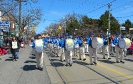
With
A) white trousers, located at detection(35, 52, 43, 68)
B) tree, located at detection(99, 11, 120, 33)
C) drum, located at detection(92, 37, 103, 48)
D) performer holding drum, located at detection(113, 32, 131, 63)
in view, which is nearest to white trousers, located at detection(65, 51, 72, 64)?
drum, located at detection(92, 37, 103, 48)

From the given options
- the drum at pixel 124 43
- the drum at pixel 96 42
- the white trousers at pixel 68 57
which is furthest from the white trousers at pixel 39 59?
the drum at pixel 124 43

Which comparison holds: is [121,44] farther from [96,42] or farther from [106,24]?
[106,24]

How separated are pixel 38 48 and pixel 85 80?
12.1 feet

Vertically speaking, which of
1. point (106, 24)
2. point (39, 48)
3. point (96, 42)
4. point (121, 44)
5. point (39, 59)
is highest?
point (106, 24)

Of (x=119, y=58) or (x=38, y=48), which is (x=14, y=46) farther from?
(x=119, y=58)

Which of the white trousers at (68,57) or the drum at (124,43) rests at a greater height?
the drum at (124,43)

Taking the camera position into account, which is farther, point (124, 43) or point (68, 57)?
point (124, 43)

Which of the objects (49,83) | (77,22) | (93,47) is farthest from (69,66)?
(77,22)

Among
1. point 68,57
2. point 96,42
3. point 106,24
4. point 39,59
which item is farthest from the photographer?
point 106,24

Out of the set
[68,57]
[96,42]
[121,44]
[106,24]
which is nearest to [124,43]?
[121,44]

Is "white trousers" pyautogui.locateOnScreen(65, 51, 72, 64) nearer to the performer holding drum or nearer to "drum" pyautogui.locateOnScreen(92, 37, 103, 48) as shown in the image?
"drum" pyautogui.locateOnScreen(92, 37, 103, 48)

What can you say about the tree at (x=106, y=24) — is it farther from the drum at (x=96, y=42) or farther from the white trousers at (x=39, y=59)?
the white trousers at (x=39, y=59)

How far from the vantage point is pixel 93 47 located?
48.5ft

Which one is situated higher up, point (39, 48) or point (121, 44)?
point (121, 44)
